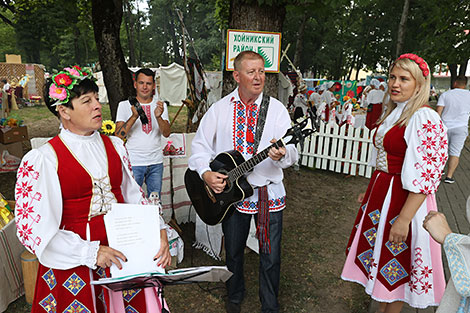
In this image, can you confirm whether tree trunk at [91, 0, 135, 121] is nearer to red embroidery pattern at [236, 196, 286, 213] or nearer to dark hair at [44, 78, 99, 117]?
red embroidery pattern at [236, 196, 286, 213]

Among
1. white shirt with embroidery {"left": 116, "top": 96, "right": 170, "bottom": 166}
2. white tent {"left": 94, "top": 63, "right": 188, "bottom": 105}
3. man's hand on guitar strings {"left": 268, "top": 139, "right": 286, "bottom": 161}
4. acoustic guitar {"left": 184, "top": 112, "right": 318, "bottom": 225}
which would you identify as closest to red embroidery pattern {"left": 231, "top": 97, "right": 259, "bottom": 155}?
acoustic guitar {"left": 184, "top": 112, "right": 318, "bottom": 225}

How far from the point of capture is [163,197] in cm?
470

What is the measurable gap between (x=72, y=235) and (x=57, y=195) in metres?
0.22

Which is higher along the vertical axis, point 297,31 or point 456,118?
point 297,31

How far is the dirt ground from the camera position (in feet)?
10.6

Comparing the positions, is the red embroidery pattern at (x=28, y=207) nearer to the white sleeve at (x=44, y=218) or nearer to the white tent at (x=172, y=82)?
the white sleeve at (x=44, y=218)

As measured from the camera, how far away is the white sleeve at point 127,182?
77.7 inches

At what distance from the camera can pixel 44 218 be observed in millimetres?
1577

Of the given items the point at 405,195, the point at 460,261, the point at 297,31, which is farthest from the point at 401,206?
the point at 297,31

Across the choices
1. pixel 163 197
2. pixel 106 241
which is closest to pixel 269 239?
pixel 106 241

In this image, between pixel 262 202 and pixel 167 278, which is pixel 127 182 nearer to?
pixel 167 278

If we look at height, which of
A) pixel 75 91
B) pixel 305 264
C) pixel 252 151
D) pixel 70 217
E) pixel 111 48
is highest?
pixel 111 48

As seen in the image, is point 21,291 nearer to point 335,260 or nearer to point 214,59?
point 335,260

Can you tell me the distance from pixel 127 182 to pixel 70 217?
15.1 inches
